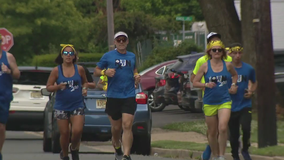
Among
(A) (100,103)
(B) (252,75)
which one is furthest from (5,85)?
(A) (100,103)

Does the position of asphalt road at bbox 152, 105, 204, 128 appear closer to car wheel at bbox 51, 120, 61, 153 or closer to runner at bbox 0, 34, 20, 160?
car wheel at bbox 51, 120, 61, 153

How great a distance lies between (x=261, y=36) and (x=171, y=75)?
9.18m

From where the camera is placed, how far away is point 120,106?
33.9 feet

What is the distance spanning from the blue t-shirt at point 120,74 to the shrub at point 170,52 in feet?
69.4

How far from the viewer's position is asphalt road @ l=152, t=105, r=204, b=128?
20234 mm

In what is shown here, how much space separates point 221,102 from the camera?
9773 mm

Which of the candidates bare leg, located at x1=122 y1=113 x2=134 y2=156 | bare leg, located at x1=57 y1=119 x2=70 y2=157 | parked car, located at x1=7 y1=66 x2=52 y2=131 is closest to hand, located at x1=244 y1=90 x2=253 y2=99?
bare leg, located at x1=122 y1=113 x2=134 y2=156

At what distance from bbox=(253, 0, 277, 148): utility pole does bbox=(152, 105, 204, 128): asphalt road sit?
7.52m

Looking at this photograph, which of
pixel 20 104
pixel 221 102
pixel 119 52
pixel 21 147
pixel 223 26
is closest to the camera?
pixel 221 102

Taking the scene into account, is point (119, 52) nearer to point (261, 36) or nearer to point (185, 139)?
point (261, 36)

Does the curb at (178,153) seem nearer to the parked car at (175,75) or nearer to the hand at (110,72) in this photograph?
the hand at (110,72)

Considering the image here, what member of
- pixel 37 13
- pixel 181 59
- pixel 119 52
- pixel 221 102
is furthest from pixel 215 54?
pixel 37 13

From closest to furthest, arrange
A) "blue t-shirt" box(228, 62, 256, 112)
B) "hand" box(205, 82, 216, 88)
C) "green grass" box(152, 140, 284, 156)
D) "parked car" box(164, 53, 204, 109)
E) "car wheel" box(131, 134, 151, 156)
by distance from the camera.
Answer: "hand" box(205, 82, 216, 88) → "blue t-shirt" box(228, 62, 256, 112) → "green grass" box(152, 140, 284, 156) → "car wheel" box(131, 134, 151, 156) → "parked car" box(164, 53, 204, 109)

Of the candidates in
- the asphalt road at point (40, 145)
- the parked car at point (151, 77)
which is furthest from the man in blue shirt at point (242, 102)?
the parked car at point (151, 77)
